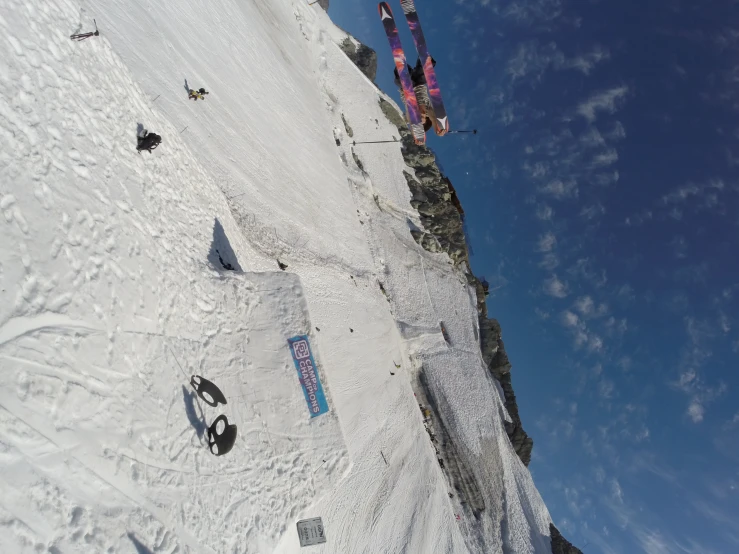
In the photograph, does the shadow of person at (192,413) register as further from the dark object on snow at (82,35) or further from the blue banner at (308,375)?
the dark object on snow at (82,35)

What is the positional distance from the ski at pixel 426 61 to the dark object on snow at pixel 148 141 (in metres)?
17.1

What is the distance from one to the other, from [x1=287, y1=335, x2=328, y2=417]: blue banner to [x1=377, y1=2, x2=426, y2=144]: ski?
17.0 m

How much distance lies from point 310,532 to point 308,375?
419 centimetres

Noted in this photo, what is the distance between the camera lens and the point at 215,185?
16281 millimetres

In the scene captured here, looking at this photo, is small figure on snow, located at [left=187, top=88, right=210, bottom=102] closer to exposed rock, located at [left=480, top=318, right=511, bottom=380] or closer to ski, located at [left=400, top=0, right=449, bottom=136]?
ski, located at [left=400, top=0, right=449, bottom=136]

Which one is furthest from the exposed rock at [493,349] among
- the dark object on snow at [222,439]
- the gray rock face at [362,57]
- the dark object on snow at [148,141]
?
the dark object on snow at [148,141]

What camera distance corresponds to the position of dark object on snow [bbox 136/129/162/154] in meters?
12.1

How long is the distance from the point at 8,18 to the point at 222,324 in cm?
794

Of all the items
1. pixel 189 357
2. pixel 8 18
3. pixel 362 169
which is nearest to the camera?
pixel 8 18

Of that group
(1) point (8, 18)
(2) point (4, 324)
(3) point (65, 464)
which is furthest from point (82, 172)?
(3) point (65, 464)

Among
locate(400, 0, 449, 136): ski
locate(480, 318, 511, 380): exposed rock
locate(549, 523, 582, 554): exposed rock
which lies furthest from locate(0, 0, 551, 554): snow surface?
locate(480, 318, 511, 380): exposed rock

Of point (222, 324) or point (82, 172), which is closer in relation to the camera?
point (82, 172)

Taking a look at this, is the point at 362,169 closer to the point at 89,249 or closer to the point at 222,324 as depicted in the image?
the point at 222,324

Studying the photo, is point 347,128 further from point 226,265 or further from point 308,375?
point 308,375
